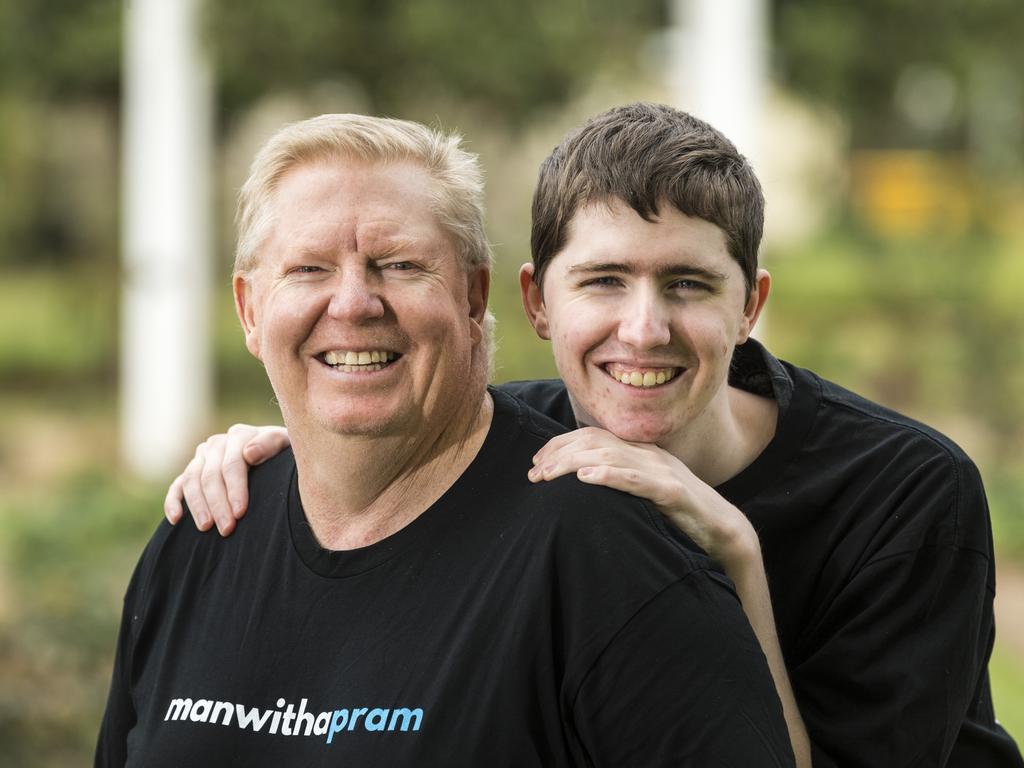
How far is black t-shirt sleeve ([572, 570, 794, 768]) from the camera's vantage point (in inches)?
83.0

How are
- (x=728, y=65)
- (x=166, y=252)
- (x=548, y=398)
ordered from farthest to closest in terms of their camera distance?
(x=166, y=252) → (x=728, y=65) → (x=548, y=398)

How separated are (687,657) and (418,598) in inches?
17.1

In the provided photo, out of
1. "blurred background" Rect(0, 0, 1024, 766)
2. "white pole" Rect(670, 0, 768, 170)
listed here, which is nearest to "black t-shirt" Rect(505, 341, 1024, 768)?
"blurred background" Rect(0, 0, 1024, 766)

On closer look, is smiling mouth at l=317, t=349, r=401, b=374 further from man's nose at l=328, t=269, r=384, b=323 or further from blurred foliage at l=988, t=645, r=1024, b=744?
blurred foliage at l=988, t=645, r=1024, b=744

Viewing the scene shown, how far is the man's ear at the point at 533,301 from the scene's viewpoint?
2832mm

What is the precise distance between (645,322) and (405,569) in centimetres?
57

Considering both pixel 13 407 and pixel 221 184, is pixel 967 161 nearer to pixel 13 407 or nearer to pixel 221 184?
pixel 221 184

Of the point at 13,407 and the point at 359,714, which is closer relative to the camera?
the point at 359,714

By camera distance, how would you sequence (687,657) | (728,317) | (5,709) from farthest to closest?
1. (5,709)
2. (728,317)
3. (687,657)

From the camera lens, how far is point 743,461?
2844 millimetres

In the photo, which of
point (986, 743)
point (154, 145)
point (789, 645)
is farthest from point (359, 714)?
point (154, 145)

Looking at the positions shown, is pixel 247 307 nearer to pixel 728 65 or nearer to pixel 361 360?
pixel 361 360

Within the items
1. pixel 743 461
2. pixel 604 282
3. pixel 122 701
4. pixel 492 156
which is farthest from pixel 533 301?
pixel 492 156

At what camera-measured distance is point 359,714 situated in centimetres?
224
